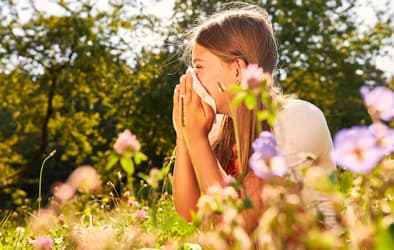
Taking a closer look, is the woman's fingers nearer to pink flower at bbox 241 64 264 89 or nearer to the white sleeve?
the white sleeve

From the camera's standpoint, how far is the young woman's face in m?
2.54

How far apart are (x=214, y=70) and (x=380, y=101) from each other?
1.78m

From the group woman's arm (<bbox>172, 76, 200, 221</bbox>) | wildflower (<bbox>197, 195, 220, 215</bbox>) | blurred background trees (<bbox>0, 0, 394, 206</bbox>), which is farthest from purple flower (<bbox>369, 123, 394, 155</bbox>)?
blurred background trees (<bbox>0, 0, 394, 206</bbox>)

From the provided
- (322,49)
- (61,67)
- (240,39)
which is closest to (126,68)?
(61,67)

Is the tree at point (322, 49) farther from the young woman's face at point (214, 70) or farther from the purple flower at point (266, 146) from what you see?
the purple flower at point (266, 146)

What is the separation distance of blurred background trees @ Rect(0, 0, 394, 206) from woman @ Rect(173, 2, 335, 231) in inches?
397

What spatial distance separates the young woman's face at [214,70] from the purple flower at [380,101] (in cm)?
171

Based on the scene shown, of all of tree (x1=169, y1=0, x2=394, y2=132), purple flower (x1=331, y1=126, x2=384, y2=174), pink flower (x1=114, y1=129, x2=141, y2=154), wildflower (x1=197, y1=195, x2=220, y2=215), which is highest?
purple flower (x1=331, y1=126, x2=384, y2=174)

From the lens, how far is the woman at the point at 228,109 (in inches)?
92.3

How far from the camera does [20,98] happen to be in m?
13.9

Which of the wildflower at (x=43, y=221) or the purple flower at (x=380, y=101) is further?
the wildflower at (x=43, y=221)

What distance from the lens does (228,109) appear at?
8.32 feet

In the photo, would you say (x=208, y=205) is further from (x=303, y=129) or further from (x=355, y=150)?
(x=303, y=129)

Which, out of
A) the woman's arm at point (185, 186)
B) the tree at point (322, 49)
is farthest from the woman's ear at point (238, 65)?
the tree at point (322, 49)
